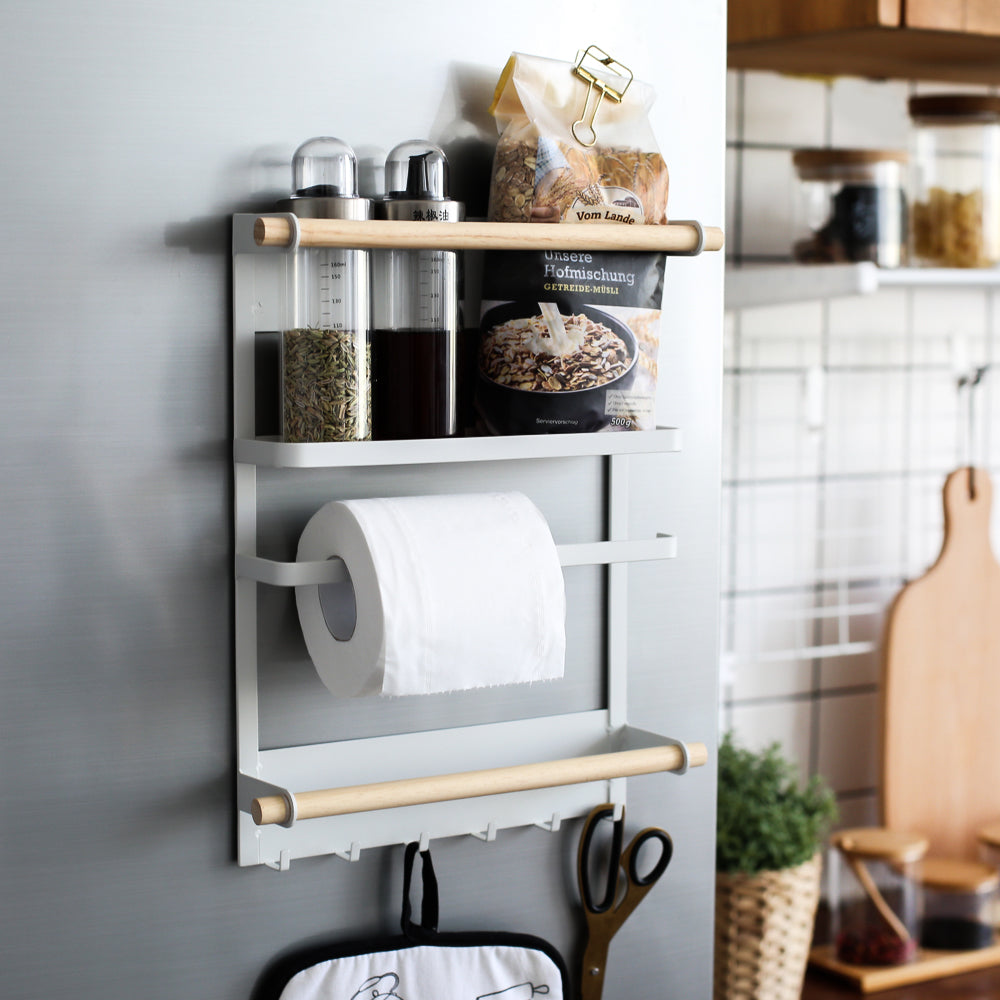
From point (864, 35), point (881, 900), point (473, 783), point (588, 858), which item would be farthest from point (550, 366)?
point (881, 900)

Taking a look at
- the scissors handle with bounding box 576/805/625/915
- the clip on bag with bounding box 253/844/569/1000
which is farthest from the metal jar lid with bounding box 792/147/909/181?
the clip on bag with bounding box 253/844/569/1000

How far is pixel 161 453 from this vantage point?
2.79ft

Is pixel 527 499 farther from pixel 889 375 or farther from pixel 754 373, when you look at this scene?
pixel 889 375

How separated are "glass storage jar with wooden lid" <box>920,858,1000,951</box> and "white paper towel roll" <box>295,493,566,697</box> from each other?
82cm

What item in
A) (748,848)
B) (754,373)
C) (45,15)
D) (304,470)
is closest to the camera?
(45,15)

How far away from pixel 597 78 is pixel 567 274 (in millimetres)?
153

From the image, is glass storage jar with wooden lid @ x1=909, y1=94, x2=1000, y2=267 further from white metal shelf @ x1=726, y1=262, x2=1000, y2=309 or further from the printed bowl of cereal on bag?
the printed bowl of cereal on bag

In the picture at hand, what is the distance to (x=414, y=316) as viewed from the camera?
87cm

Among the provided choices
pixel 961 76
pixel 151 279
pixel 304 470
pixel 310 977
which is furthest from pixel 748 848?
pixel 961 76

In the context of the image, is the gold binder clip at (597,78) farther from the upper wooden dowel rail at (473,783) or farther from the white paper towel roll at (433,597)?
the upper wooden dowel rail at (473,783)

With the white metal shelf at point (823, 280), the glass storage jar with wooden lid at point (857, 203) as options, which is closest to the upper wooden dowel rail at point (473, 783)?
the white metal shelf at point (823, 280)

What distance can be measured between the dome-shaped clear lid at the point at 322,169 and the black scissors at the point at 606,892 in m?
0.50

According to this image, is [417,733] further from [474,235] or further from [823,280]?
[823,280]

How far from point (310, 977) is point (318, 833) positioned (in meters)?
0.10
